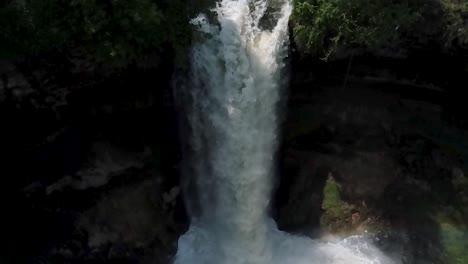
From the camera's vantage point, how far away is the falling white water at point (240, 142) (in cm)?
1395

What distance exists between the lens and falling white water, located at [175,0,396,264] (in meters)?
14.0

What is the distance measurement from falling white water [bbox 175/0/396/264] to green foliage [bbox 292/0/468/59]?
3.14 feet

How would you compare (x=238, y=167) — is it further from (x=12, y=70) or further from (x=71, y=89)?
(x=12, y=70)

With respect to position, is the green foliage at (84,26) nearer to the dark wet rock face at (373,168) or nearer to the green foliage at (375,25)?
the green foliage at (375,25)

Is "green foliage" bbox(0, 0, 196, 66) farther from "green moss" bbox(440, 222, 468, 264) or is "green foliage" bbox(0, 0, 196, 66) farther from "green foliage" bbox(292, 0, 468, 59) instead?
"green moss" bbox(440, 222, 468, 264)

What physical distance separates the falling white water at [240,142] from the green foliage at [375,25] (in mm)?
957

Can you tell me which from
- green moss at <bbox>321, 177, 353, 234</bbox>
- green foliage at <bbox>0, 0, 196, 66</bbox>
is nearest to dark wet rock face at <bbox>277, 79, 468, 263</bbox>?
green moss at <bbox>321, 177, 353, 234</bbox>

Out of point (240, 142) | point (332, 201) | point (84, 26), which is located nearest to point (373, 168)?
point (332, 201)

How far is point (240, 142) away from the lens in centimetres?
1455

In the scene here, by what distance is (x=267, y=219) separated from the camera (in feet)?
55.5

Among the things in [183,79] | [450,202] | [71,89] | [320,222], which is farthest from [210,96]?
[450,202]

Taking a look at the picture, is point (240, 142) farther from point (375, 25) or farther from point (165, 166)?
point (375, 25)

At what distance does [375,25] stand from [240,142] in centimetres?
529

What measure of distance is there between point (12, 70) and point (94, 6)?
2.66 metres
